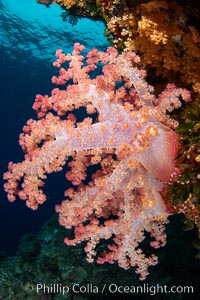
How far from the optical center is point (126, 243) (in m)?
4.32

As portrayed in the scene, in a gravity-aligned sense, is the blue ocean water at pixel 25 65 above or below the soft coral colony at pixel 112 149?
above

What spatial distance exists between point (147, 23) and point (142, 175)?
1.84m

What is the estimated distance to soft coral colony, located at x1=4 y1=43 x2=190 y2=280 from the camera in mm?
Answer: 3646

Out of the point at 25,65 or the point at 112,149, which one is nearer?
the point at 112,149

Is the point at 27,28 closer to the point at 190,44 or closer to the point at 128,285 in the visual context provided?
the point at 128,285

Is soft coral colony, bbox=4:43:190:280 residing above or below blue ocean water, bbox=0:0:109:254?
below

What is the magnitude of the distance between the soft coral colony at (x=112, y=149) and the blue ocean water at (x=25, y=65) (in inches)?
754

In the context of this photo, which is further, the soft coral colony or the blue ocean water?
the blue ocean water

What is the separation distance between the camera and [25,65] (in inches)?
1149

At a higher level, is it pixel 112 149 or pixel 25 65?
pixel 25 65

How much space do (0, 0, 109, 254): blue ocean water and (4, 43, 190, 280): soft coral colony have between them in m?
19.2

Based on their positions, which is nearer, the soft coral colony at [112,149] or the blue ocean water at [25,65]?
the soft coral colony at [112,149]

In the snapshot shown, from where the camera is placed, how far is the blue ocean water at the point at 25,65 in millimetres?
22266

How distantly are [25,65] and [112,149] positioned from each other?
27.6 m
